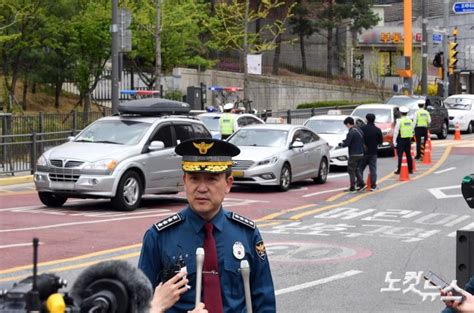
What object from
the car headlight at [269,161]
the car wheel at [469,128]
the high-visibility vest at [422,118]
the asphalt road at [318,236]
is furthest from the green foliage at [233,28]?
the asphalt road at [318,236]

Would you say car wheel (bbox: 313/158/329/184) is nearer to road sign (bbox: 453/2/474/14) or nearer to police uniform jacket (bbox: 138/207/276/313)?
police uniform jacket (bbox: 138/207/276/313)

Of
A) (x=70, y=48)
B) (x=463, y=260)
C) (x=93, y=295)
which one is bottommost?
(x=463, y=260)

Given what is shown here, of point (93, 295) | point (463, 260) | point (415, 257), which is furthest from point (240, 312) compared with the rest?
point (415, 257)

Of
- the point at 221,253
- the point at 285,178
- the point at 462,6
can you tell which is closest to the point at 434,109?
the point at 462,6

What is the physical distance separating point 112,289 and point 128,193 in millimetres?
16625

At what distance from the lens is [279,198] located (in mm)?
22234

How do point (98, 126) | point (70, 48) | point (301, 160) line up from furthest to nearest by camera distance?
point (70, 48) → point (301, 160) → point (98, 126)

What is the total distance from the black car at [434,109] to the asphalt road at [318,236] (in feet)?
50.7

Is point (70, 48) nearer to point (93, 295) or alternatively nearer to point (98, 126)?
point (98, 126)

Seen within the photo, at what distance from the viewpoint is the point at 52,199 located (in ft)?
64.9

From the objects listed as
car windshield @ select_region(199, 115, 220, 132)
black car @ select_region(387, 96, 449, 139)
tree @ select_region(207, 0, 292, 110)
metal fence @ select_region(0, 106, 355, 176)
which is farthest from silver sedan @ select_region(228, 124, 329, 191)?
tree @ select_region(207, 0, 292, 110)

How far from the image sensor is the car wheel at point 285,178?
2358 centimetres

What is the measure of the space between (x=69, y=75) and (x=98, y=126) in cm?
1963

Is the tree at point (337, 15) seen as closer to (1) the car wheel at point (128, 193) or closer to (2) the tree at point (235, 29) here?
(2) the tree at point (235, 29)
